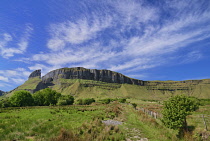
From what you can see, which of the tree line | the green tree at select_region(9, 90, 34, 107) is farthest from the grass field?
the tree line

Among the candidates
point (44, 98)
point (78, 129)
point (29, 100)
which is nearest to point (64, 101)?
point (44, 98)

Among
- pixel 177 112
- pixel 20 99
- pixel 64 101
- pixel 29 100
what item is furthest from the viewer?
pixel 64 101

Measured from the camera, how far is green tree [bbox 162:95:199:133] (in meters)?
13.9

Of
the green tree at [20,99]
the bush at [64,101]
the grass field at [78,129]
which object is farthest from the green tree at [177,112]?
the green tree at [20,99]

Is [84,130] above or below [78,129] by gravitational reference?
below

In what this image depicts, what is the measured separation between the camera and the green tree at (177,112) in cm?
1393

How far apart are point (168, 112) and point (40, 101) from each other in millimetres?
71095

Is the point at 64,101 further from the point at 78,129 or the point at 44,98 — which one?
the point at 78,129

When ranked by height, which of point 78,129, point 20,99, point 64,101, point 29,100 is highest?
point 78,129

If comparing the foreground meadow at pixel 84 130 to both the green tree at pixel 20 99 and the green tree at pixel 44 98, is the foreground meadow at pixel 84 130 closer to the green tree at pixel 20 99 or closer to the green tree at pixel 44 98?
the green tree at pixel 20 99

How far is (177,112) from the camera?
1418cm

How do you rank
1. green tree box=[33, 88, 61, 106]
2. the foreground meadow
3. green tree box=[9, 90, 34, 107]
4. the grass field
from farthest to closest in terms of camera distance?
green tree box=[33, 88, 61, 106]
green tree box=[9, 90, 34, 107]
the grass field
the foreground meadow

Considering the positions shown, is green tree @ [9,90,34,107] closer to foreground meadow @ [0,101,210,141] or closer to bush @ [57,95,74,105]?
bush @ [57,95,74,105]

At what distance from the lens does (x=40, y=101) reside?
232ft
